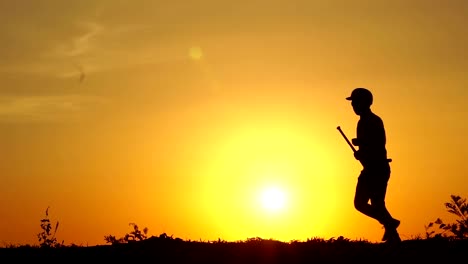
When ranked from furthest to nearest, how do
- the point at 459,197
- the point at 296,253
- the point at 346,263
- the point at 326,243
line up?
the point at 459,197 < the point at 326,243 < the point at 296,253 < the point at 346,263

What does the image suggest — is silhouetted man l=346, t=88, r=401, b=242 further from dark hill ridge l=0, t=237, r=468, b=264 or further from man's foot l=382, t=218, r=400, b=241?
dark hill ridge l=0, t=237, r=468, b=264

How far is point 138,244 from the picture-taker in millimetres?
15930

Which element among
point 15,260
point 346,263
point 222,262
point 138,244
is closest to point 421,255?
point 346,263

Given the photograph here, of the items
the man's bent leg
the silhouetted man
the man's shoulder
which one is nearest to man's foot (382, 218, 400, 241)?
the silhouetted man

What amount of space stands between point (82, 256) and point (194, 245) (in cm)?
206

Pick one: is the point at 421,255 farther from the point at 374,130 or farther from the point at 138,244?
the point at 138,244

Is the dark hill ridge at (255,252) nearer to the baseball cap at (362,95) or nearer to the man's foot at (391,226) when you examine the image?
the man's foot at (391,226)

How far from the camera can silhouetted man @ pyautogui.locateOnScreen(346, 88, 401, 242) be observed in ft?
50.3

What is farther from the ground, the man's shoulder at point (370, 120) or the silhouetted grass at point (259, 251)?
the man's shoulder at point (370, 120)

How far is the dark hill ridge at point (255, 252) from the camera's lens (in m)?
14.0

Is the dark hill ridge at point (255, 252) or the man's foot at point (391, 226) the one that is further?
the man's foot at point (391, 226)

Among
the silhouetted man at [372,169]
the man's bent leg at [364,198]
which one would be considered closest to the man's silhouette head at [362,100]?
the silhouetted man at [372,169]

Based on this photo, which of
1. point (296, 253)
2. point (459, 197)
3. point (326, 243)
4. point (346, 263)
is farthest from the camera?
point (459, 197)

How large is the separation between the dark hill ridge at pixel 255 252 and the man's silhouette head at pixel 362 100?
2490 millimetres
